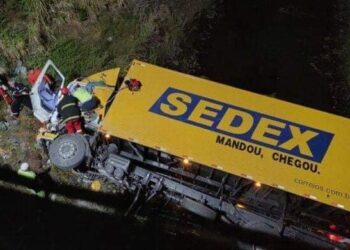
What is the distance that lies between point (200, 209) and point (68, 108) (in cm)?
375

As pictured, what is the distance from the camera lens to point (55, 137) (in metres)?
12.4

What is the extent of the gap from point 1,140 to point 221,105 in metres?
6.43

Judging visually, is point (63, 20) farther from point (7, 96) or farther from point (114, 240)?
point (114, 240)

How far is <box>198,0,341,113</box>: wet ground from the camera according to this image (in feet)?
55.4

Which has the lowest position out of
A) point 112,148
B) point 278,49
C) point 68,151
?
point 68,151

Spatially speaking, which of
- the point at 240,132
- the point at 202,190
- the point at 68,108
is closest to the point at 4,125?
the point at 68,108

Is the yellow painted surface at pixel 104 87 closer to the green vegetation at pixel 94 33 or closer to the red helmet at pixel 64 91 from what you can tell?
the red helmet at pixel 64 91

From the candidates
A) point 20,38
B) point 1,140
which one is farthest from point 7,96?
point 20,38

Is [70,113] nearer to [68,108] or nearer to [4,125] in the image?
[68,108]

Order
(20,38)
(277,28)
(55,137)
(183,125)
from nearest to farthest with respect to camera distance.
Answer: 1. (183,125)
2. (55,137)
3. (20,38)
4. (277,28)

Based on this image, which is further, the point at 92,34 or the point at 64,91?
the point at 92,34

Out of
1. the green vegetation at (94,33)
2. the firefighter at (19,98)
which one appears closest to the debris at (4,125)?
the firefighter at (19,98)

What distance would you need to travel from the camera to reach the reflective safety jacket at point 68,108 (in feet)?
39.6

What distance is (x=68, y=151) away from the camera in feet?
39.1
